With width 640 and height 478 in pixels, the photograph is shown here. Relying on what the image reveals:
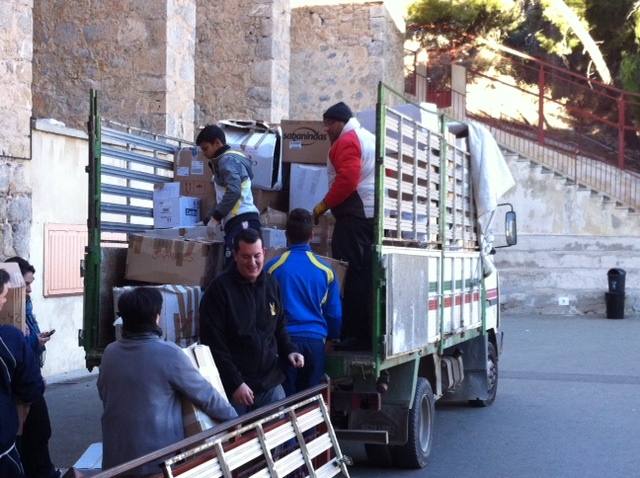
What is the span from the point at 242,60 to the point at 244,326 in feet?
39.9

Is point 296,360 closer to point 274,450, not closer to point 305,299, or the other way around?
point 305,299

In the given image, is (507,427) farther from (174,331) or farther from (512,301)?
(512,301)

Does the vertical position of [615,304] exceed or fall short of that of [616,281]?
it falls short

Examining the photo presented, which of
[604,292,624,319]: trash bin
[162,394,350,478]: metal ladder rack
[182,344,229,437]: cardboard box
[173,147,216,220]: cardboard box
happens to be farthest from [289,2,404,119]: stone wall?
[182,344,229,437]: cardboard box

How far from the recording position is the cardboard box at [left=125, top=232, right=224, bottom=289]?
7301 mm

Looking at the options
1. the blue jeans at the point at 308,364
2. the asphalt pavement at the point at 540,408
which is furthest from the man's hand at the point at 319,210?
the asphalt pavement at the point at 540,408

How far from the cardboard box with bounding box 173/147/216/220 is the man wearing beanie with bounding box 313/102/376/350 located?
127cm

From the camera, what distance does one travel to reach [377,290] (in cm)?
681

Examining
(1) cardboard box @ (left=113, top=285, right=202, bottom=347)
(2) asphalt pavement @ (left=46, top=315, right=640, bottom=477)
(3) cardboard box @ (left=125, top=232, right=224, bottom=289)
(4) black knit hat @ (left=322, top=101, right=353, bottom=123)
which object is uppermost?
(4) black knit hat @ (left=322, top=101, right=353, bottom=123)

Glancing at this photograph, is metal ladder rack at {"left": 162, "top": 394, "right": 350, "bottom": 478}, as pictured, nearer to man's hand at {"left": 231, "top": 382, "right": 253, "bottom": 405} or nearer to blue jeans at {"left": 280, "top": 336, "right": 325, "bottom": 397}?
man's hand at {"left": 231, "top": 382, "right": 253, "bottom": 405}

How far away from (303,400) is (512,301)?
17971 mm

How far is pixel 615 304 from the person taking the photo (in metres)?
21.8

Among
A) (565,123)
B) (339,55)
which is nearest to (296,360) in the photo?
(339,55)

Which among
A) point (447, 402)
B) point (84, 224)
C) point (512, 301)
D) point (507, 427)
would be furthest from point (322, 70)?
point (507, 427)
